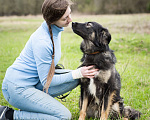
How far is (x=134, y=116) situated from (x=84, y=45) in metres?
1.37

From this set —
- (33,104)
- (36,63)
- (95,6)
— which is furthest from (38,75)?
(95,6)

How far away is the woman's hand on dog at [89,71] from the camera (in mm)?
2568

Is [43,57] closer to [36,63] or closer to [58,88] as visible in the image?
[36,63]

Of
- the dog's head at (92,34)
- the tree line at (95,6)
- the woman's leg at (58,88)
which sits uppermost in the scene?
the tree line at (95,6)

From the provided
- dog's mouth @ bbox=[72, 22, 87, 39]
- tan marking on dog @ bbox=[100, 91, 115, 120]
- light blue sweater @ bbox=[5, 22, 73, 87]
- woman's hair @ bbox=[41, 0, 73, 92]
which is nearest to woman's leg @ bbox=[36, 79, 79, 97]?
light blue sweater @ bbox=[5, 22, 73, 87]

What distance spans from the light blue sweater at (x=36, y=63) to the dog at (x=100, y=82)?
0.43 metres

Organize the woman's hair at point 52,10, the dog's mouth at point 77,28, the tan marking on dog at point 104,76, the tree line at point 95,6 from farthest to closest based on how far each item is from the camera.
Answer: the tree line at point 95,6 < the dog's mouth at point 77,28 < the tan marking on dog at point 104,76 < the woman's hair at point 52,10

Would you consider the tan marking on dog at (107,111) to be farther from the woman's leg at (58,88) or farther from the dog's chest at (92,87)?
the woman's leg at (58,88)

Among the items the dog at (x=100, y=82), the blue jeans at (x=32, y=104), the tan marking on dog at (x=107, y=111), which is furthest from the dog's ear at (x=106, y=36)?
the blue jeans at (x=32, y=104)

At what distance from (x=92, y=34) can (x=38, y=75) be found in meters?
1.07

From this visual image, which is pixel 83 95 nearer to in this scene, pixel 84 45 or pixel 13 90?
pixel 84 45

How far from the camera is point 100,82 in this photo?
8.83 ft

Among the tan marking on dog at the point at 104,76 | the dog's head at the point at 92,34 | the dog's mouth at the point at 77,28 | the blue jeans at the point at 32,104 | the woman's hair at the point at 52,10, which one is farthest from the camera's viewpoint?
the dog's mouth at the point at 77,28

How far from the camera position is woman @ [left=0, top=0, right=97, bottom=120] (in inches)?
95.4
